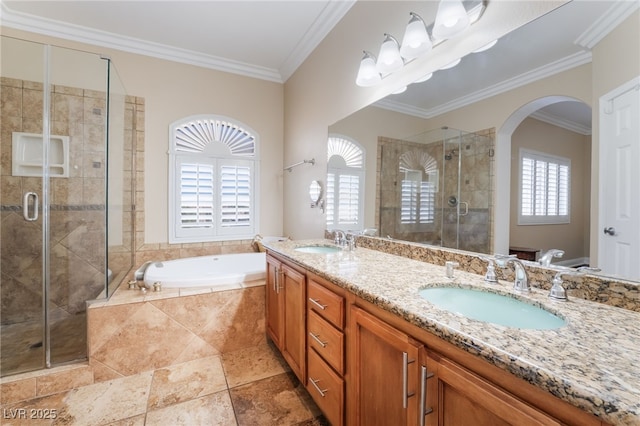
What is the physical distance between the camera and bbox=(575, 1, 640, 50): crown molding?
791mm

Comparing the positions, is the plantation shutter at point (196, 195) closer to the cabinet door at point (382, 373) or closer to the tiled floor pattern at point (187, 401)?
the tiled floor pattern at point (187, 401)

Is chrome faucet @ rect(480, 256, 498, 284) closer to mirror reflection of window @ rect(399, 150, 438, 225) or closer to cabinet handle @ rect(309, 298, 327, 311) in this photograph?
mirror reflection of window @ rect(399, 150, 438, 225)

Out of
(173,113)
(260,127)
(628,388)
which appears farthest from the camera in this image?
(260,127)

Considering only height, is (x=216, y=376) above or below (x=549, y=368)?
below

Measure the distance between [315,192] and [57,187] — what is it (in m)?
2.39

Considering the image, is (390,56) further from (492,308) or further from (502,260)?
(492,308)

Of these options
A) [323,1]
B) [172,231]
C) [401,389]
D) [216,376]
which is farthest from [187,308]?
[323,1]

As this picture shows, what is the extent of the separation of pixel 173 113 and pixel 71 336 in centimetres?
228

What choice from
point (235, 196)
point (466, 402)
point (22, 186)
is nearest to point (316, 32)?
point (235, 196)

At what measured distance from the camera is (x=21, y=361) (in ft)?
5.82

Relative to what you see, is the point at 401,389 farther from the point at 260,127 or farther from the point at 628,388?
the point at 260,127

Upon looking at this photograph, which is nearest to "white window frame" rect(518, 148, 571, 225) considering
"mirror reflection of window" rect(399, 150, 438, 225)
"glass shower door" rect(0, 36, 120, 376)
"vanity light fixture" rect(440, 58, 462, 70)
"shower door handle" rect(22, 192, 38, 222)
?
"mirror reflection of window" rect(399, 150, 438, 225)

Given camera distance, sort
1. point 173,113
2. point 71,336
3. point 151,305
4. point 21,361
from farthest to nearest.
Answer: point 173,113, point 71,336, point 151,305, point 21,361

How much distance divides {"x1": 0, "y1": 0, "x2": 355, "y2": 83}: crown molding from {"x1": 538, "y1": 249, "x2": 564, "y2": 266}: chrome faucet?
2192 millimetres
